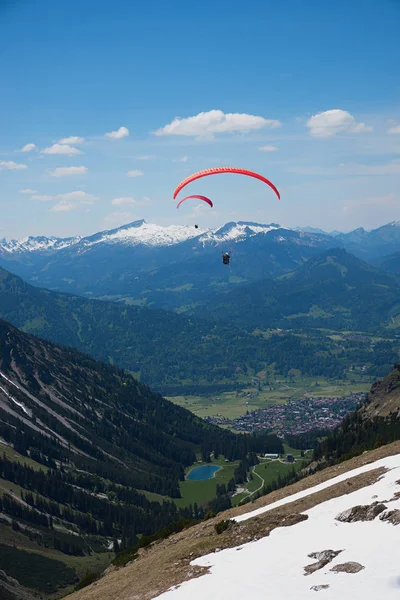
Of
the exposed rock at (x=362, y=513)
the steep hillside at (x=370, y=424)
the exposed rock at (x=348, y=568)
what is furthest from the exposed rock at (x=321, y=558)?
the steep hillside at (x=370, y=424)

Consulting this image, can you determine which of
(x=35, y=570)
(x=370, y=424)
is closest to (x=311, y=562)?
Answer: (x=35, y=570)

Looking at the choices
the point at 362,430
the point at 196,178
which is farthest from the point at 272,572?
the point at 362,430

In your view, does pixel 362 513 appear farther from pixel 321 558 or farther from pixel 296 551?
pixel 321 558

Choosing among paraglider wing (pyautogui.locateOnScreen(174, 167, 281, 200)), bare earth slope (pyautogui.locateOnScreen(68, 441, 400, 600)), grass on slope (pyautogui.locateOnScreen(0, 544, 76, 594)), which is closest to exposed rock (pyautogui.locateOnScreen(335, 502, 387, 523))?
bare earth slope (pyautogui.locateOnScreen(68, 441, 400, 600))

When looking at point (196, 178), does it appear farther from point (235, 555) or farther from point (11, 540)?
point (11, 540)

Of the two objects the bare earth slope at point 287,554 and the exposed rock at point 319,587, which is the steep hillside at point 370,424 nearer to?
the bare earth slope at point 287,554

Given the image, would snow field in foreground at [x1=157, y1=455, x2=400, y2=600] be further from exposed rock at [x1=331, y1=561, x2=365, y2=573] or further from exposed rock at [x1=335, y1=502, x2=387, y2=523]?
exposed rock at [x1=335, y1=502, x2=387, y2=523]
